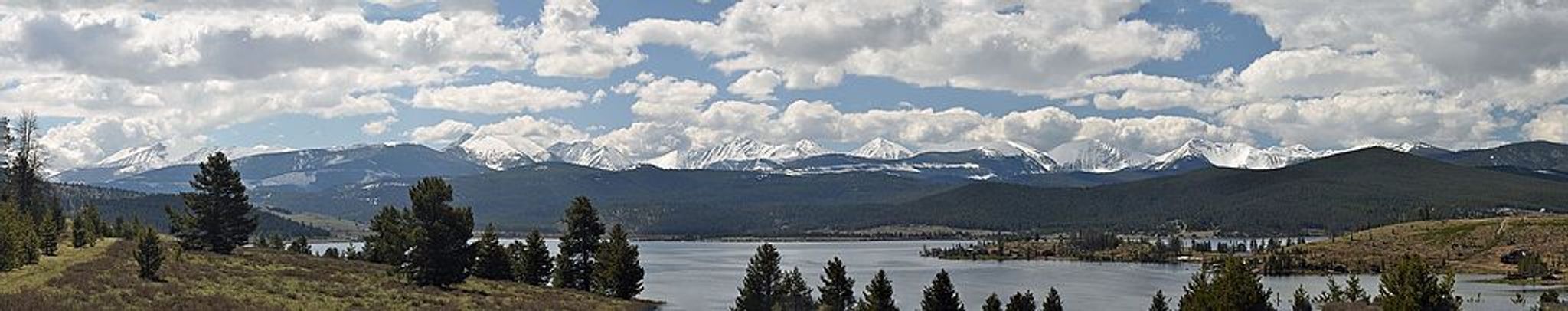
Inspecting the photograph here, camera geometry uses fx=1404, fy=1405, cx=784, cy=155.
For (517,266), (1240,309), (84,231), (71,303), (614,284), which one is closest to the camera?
(71,303)

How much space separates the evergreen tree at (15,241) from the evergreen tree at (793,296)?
4515 centimetres

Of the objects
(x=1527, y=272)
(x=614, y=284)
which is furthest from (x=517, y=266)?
(x=1527, y=272)

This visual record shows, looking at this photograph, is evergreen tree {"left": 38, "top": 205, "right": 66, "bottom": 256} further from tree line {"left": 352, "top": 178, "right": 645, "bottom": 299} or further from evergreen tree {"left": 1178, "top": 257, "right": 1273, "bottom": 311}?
evergreen tree {"left": 1178, "top": 257, "right": 1273, "bottom": 311}

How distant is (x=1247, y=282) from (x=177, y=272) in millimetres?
54936

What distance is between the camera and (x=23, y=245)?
68.7 m

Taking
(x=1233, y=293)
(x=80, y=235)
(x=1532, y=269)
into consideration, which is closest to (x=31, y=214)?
(x=80, y=235)

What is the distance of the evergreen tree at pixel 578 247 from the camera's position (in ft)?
335

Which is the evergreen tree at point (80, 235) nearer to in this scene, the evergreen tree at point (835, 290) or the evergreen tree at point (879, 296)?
the evergreen tree at point (835, 290)

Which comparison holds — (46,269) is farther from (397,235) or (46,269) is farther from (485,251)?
(485,251)

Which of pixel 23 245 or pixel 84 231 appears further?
pixel 84 231

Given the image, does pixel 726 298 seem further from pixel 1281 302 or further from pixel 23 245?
pixel 23 245

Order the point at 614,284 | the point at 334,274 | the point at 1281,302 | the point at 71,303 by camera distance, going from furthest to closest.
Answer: the point at 1281,302, the point at 614,284, the point at 334,274, the point at 71,303

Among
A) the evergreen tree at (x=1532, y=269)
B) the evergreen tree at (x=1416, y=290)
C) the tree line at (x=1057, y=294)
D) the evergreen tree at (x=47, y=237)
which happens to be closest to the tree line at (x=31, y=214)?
the evergreen tree at (x=47, y=237)

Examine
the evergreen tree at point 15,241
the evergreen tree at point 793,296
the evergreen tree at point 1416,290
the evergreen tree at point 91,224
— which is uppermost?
the evergreen tree at point 91,224
